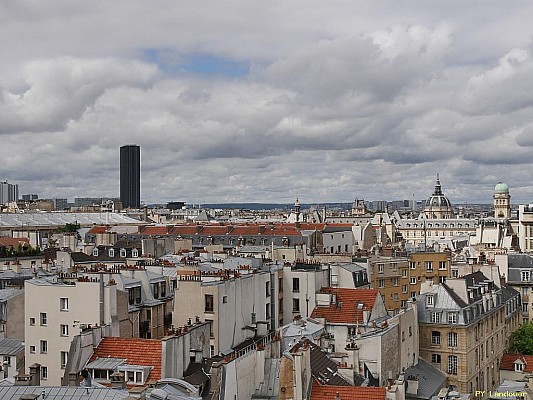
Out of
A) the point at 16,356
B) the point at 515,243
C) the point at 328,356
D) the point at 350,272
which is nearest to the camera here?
the point at 328,356

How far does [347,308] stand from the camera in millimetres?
54594

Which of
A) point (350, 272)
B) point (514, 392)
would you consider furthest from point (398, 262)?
point (514, 392)

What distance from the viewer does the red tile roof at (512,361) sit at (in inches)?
2520

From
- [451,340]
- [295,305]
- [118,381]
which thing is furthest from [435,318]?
[118,381]

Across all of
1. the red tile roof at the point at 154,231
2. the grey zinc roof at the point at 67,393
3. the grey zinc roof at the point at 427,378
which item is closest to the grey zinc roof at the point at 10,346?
the grey zinc roof at the point at 67,393

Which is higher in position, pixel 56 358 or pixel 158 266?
pixel 158 266

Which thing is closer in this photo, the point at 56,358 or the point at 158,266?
the point at 56,358

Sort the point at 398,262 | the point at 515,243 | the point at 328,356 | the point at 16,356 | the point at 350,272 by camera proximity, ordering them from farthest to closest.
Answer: the point at 515,243
the point at 398,262
the point at 350,272
the point at 16,356
the point at 328,356

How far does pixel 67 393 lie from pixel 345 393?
41.8 feet

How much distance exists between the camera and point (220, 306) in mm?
47656

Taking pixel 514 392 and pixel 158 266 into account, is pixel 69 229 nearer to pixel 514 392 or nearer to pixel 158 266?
pixel 158 266

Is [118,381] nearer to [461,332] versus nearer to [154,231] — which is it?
[461,332]

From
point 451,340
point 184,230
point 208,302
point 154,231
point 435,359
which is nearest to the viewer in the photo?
point 208,302

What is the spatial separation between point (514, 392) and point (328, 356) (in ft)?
37.7
